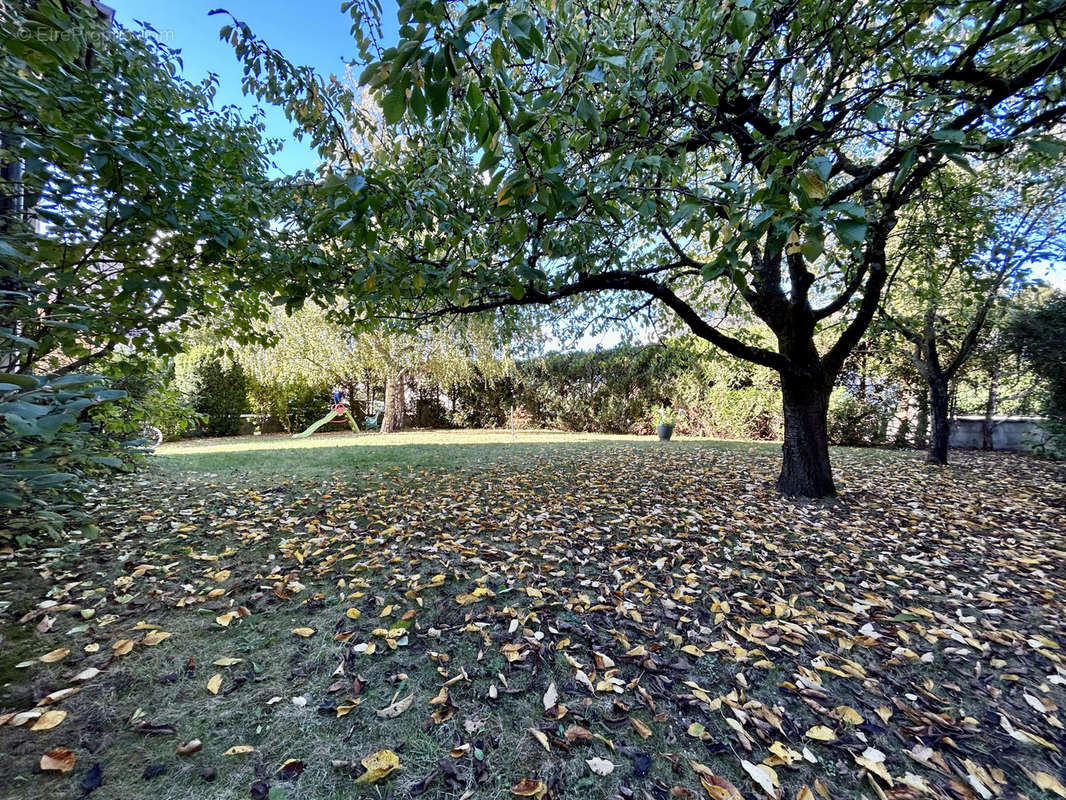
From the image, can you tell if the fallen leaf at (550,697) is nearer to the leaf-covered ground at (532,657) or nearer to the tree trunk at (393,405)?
the leaf-covered ground at (532,657)

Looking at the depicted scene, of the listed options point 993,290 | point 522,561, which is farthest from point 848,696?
point 993,290

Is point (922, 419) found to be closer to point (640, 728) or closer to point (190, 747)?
point (640, 728)

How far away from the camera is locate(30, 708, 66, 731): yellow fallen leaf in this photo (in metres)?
1.57

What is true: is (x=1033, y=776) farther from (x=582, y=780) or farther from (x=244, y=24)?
(x=244, y=24)

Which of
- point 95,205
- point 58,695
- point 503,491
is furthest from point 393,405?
point 58,695

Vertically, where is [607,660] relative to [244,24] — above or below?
below

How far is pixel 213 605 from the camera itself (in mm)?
A: 2473

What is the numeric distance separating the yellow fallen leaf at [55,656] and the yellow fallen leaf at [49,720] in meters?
0.39

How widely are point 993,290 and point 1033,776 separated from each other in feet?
22.9

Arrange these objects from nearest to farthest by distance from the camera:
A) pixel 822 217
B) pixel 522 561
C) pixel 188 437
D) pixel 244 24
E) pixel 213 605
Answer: pixel 822 217 → pixel 213 605 → pixel 244 24 → pixel 522 561 → pixel 188 437

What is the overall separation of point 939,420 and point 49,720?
34.1 feet

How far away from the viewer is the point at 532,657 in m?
2.14

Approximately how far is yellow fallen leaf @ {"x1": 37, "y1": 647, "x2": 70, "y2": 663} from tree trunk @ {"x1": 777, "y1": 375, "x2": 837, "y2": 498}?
5.98 m

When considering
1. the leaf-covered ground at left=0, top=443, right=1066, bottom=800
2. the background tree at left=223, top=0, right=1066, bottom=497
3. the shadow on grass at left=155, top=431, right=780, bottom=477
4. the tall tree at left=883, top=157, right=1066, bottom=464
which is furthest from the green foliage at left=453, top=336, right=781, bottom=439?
the leaf-covered ground at left=0, top=443, right=1066, bottom=800
